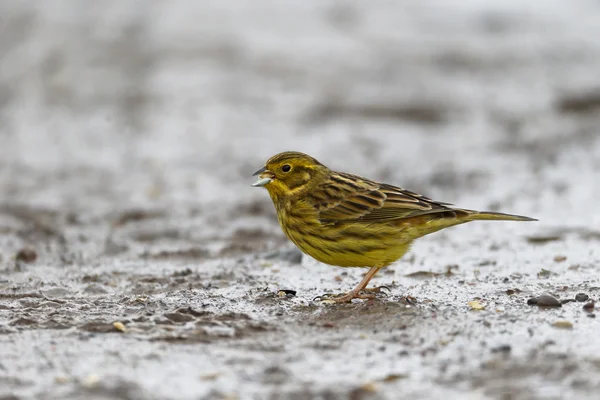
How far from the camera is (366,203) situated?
6801 mm

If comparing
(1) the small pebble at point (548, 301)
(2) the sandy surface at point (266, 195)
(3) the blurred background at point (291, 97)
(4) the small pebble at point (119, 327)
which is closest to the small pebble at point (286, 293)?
(2) the sandy surface at point (266, 195)

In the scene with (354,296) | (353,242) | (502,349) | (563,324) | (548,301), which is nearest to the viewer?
(502,349)

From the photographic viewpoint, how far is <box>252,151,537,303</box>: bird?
260 inches

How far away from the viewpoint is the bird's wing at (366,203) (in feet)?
21.8

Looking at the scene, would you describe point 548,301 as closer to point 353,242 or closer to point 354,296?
point 354,296

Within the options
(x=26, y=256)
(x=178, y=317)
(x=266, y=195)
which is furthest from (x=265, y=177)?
(x=266, y=195)

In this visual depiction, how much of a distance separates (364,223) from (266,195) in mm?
4066

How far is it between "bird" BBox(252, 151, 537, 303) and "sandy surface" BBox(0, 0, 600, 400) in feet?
0.97

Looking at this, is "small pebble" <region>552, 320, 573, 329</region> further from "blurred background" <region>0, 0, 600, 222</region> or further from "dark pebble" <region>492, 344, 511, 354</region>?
"blurred background" <region>0, 0, 600, 222</region>

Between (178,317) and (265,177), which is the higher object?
(265,177)

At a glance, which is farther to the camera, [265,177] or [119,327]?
[265,177]

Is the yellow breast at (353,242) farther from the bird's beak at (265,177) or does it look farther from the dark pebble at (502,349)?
the dark pebble at (502,349)

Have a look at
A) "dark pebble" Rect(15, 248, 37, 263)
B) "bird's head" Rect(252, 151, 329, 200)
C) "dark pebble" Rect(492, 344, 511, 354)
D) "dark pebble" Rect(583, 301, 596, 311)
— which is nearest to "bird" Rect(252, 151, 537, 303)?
"bird's head" Rect(252, 151, 329, 200)

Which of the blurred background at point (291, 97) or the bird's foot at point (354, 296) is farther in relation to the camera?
the blurred background at point (291, 97)
